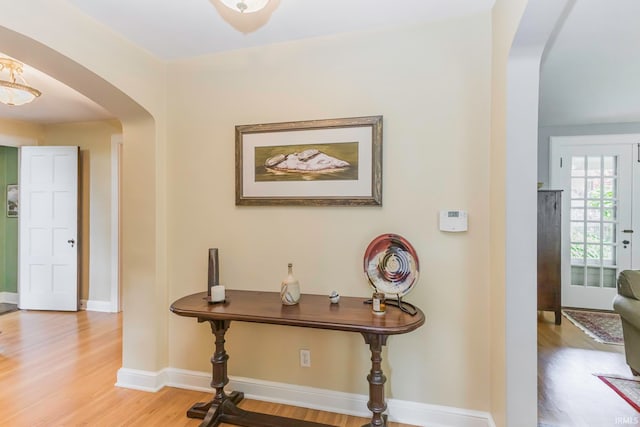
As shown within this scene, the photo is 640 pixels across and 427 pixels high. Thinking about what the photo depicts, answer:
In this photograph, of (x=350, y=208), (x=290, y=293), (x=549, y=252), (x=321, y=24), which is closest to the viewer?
(x=290, y=293)

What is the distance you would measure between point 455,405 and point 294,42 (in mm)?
2564

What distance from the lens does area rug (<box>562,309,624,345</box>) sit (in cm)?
346

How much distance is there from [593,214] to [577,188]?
397 millimetres

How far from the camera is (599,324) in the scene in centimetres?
387

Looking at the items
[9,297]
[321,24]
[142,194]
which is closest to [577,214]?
[321,24]

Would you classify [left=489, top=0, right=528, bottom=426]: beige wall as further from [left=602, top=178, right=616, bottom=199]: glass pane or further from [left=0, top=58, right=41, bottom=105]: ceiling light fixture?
[left=602, top=178, right=616, bottom=199]: glass pane

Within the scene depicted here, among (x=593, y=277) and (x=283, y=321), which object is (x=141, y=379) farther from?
(x=593, y=277)

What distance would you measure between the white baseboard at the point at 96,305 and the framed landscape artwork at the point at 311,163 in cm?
310

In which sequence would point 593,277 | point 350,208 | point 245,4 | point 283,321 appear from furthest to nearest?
1. point 593,277
2. point 350,208
3. point 283,321
4. point 245,4

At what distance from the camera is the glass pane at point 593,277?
441cm

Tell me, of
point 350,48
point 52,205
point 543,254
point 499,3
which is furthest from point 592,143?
point 52,205

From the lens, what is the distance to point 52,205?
425 centimetres

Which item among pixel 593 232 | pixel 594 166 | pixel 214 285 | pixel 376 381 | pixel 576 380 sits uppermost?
pixel 594 166

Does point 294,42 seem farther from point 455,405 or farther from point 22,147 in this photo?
point 22,147
